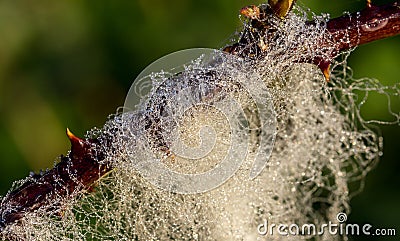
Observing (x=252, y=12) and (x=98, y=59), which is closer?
(x=252, y=12)

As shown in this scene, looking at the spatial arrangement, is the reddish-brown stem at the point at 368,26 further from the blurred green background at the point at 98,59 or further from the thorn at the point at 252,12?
the blurred green background at the point at 98,59

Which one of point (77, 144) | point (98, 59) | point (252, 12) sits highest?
point (98, 59)

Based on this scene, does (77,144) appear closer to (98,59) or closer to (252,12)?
(252,12)

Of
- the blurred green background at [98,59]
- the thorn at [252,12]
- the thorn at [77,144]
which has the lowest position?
the thorn at [77,144]

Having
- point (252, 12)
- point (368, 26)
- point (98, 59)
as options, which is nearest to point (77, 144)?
point (252, 12)

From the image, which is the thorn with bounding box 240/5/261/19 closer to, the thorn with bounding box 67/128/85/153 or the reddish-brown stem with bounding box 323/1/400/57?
the reddish-brown stem with bounding box 323/1/400/57

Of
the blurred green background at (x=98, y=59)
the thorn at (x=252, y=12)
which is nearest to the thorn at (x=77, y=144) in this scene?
the thorn at (x=252, y=12)

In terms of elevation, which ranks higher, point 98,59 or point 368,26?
point 98,59

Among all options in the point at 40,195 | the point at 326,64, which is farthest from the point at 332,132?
the point at 40,195
